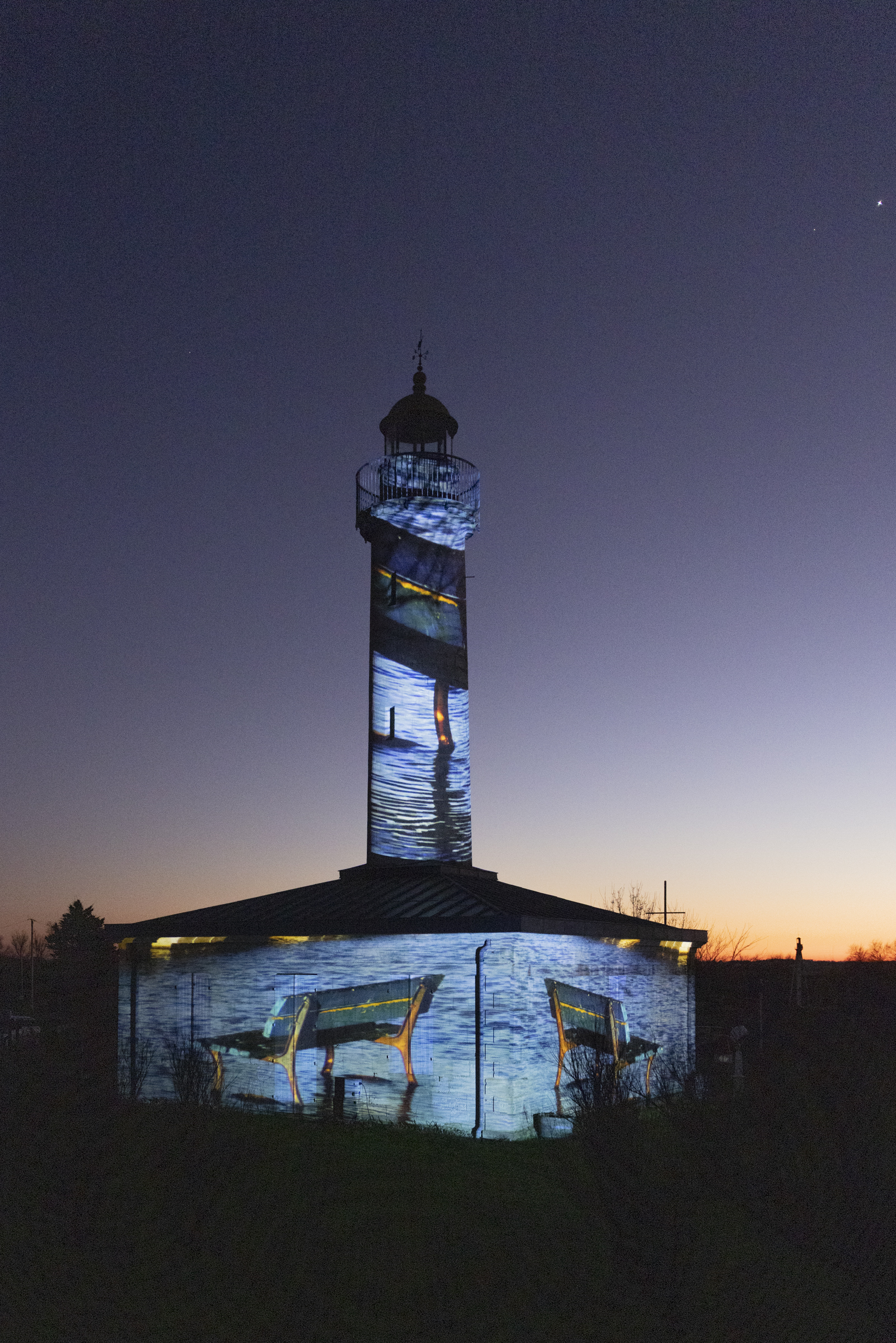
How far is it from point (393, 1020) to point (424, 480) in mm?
11658

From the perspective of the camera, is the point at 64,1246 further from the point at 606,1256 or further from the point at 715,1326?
the point at 715,1326

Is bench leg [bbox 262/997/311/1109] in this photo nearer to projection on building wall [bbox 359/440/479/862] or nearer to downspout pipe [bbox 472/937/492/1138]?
downspout pipe [bbox 472/937/492/1138]

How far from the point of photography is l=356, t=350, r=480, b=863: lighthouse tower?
71.0 ft

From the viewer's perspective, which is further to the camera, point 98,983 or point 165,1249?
point 98,983

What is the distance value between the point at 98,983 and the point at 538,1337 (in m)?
33.8

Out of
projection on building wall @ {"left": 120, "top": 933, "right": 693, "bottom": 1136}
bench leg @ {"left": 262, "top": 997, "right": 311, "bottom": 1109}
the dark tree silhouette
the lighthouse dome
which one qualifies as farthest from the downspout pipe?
the dark tree silhouette

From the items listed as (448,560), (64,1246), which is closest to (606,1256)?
(64,1246)

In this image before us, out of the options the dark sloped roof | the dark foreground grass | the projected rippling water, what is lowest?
the dark foreground grass

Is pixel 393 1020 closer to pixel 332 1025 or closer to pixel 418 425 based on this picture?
pixel 332 1025

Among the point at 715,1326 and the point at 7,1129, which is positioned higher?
the point at 7,1129

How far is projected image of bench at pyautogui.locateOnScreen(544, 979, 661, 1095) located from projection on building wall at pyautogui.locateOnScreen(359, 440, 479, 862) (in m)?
4.77

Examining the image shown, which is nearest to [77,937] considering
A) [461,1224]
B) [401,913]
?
[401,913]

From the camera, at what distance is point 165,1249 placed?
890 centimetres

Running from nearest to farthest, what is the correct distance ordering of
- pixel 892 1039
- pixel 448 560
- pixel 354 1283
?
1. pixel 354 1283
2. pixel 892 1039
3. pixel 448 560
